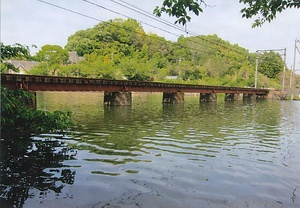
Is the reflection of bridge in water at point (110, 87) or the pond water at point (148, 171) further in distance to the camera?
the reflection of bridge in water at point (110, 87)

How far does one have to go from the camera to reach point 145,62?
80.2 meters

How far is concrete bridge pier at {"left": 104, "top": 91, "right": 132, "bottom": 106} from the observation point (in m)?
29.1

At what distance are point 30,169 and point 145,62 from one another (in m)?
73.8

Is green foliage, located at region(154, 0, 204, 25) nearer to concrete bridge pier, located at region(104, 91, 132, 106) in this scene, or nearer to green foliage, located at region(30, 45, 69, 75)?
concrete bridge pier, located at region(104, 91, 132, 106)

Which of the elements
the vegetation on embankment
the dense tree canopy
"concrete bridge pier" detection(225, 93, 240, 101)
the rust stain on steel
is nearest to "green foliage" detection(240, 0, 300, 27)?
the dense tree canopy

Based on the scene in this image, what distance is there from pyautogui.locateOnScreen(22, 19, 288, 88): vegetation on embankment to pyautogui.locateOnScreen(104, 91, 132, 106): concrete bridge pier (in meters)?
29.8

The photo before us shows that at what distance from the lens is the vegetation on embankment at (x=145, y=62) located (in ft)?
200

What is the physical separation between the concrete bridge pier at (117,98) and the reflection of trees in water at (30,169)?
1842cm

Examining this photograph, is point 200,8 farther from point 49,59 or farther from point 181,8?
point 49,59

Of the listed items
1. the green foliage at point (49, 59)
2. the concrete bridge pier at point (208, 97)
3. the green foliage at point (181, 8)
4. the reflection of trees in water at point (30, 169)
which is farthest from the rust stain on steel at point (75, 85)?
the green foliage at point (49, 59)

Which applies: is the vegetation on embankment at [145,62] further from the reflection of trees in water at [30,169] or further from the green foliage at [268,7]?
the green foliage at [268,7]

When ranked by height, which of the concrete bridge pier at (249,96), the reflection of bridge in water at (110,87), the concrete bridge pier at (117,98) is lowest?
the concrete bridge pier at (249,96)

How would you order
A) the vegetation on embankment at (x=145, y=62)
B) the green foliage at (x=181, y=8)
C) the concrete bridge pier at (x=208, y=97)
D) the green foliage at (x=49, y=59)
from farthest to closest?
1. the vegetation on embankment at (x=145, y=62)
2. the green foliage at (x=49, y=59)
3. the concrete bridge pier at (x=208, y=97)
4. the green foliage at (x=181, y=8)

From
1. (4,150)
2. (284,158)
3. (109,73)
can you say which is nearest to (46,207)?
(4,150)
